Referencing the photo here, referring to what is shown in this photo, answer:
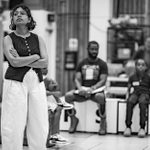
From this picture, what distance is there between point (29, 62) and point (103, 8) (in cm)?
680

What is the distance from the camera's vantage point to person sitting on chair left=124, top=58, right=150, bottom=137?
21.7 feet

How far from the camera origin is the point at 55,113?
5.79 metres

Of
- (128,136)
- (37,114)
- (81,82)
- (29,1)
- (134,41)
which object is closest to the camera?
(37,114)

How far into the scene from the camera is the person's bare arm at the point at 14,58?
4.01 metres

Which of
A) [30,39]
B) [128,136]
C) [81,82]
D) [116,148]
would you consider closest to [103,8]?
[81,82]

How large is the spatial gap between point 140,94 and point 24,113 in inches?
125

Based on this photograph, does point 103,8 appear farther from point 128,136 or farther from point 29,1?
point 128,136

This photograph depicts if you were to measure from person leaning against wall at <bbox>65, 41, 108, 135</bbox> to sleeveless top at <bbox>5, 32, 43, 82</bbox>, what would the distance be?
106 inches

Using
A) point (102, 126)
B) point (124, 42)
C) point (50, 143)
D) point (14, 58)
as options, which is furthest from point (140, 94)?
point (124, 42)

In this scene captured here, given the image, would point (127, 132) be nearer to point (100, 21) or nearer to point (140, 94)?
point (140, 94)

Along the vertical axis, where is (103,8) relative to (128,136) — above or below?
above

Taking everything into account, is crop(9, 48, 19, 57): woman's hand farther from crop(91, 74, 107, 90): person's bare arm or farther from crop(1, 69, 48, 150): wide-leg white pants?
crop(91, 74, 107, 90): person's bare arm

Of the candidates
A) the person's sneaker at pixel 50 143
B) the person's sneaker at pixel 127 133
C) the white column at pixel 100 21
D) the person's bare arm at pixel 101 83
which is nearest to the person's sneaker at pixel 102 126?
the person's sneaker at pixel 127 133

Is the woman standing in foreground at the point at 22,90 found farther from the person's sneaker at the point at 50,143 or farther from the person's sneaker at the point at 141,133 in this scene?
the person's sneaker at the point at 141,133
